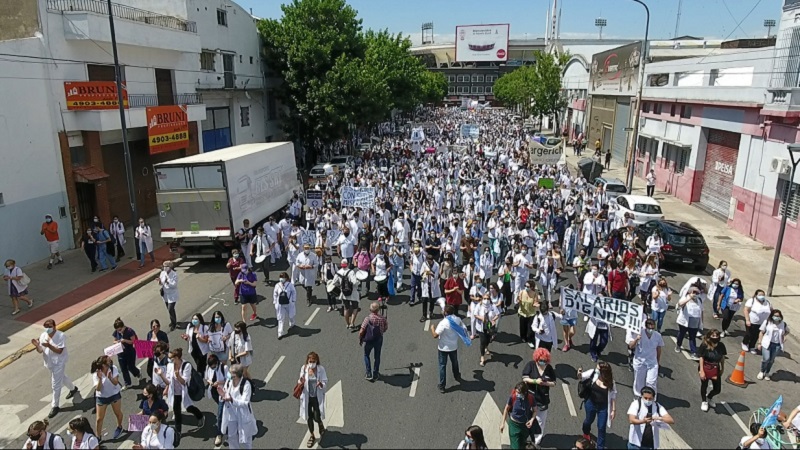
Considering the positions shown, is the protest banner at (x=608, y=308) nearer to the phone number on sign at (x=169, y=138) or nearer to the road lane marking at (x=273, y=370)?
the road lane marking at (x=273, y=370)

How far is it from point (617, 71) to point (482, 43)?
9671 centimetres

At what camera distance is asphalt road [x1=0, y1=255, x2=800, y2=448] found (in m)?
7.91

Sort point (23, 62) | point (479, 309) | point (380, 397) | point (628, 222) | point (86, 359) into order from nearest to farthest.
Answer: point (380, 397)
point (479, 309)
point (86, 359)
point (23, 62)
point (628, 222)

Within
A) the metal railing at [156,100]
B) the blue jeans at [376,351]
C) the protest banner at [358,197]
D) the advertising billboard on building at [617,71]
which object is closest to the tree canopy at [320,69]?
the metal railing at [156,100]

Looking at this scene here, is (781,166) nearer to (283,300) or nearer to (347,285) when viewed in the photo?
(347,285)

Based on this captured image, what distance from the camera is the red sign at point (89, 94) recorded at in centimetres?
1755

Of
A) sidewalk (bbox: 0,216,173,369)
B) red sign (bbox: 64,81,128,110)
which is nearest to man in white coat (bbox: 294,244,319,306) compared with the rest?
Result: sidewalk (bbox: 0,216,173,369)

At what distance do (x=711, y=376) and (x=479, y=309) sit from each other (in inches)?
149

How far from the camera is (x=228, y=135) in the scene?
31.0 m

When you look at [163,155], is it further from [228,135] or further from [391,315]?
[391,315]

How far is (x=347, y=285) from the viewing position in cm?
1165

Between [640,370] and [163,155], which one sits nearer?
[640,370]

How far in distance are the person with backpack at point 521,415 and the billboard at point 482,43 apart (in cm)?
13062

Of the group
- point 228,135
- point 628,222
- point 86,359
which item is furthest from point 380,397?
point 228,135
